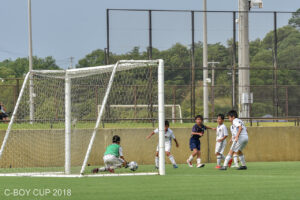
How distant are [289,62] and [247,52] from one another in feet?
5.95

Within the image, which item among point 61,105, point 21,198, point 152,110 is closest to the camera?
point 21,198

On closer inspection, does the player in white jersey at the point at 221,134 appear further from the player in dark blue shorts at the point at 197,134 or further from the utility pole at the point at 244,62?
the utility pole at the point at 244,62

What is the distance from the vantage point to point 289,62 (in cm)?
2541

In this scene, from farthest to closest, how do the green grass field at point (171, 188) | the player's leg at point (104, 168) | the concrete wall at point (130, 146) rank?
the concrete wall at point (130, 146) < the player's leg at point (104, 168) < the green grass field at point (171, 188)

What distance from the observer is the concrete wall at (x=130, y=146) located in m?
20.6

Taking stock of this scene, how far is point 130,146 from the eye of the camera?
21844 mm

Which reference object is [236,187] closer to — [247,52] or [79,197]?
[79,197]

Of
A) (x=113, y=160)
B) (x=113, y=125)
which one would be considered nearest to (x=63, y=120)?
(x=113, y=125)

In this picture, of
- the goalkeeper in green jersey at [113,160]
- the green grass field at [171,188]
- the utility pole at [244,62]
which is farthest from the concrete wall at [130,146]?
the green grass field at [171,188]

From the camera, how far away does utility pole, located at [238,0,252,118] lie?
24203 mm

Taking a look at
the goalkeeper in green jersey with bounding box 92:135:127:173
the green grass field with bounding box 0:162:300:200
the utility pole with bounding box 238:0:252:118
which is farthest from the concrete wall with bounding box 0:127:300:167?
the green grass field with bounding box 0:162:300:200

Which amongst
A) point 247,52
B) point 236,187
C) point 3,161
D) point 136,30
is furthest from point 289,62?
point 236,187

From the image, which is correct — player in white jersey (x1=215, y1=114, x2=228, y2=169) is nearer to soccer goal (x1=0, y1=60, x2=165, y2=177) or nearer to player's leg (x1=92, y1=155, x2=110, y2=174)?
soccer goal (x1=0, y1=60, x2=165, y2=177)

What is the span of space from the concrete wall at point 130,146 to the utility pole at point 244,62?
5.12 ft
